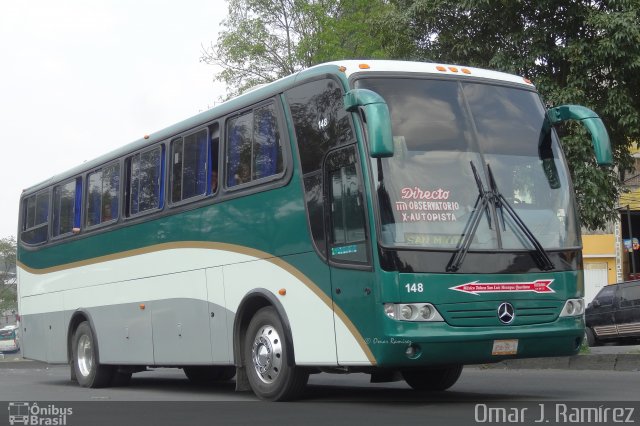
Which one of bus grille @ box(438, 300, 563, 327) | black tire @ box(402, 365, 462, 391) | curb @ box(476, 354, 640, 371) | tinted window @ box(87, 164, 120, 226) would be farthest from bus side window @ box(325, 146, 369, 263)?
curb @ box(476, 354, 640, 371)

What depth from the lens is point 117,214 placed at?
16141 mm

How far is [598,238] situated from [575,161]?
23.9m

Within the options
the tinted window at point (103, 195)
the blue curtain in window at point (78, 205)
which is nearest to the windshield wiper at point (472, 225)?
the tinted window at point (103, 195)

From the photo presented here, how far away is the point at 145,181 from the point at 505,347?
6717 mm

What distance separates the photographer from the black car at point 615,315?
2577 cm

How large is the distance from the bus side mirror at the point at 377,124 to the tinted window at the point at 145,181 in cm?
532

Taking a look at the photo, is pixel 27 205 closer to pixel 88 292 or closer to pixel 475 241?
pixel 88 292

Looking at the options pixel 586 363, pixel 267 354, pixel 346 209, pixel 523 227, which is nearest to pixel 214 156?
pixel 267 354

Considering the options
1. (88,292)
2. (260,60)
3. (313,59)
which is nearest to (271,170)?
(88,292)

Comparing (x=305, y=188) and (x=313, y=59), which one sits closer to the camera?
(x=305, y=188)

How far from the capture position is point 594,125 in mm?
11305

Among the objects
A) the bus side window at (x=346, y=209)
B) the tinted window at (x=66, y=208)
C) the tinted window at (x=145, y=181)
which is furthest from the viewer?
the tinted window at (x=66, y=208)

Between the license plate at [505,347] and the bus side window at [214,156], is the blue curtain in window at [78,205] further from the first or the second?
the license plate at [505,347]

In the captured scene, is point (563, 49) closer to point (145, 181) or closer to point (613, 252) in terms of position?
point (145, 181)
